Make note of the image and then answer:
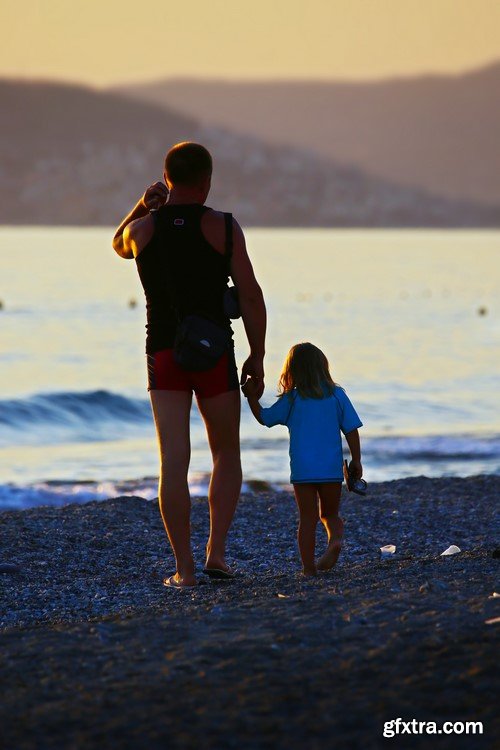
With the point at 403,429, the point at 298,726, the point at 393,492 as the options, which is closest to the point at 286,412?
the point at 298,726

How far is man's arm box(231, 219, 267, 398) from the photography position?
19.7 ft

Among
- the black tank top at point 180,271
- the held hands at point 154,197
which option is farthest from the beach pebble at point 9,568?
the held hands at point 154,197

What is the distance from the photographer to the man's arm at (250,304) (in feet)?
19.7

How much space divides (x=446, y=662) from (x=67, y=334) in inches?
1388

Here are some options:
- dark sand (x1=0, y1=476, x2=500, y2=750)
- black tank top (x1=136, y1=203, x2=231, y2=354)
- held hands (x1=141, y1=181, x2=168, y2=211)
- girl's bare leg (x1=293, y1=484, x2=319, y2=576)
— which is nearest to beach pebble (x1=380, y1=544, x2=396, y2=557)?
dark sand (x1=0, y1=476, x2=500, y2=750)

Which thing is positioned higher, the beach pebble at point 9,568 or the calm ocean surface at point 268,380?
the calm ocean surface at point 268,380

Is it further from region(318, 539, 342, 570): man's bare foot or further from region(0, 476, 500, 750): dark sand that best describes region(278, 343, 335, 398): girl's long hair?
region(0, 476, 500, 750): dark sand

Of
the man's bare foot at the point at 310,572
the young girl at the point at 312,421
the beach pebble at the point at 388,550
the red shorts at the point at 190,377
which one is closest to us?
the red shorts at the point at 190,377

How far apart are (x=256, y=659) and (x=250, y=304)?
203cm

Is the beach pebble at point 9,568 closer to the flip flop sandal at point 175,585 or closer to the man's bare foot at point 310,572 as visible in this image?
the flip flop sandal at point 175,585

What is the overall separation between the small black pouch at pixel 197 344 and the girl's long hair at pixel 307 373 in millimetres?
559

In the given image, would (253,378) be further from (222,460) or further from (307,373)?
(222,460)

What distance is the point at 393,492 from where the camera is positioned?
11500mm

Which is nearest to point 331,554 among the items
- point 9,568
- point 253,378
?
point 253,378
